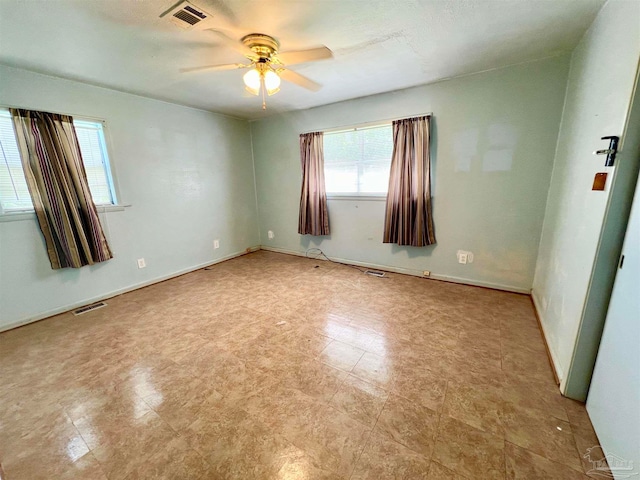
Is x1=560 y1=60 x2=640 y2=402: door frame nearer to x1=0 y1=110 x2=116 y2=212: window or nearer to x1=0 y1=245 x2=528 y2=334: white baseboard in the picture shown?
x1=0 y1=245 x2=528 y2=334: white baseboard

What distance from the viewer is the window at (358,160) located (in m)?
3.39

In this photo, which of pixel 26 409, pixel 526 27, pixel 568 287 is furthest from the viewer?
pixel 526 27

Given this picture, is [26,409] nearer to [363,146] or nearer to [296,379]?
[296,379]

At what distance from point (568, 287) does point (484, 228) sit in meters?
1.34

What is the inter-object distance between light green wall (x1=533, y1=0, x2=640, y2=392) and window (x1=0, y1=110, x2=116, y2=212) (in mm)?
4370

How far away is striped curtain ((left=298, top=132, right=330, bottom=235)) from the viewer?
3.81 m

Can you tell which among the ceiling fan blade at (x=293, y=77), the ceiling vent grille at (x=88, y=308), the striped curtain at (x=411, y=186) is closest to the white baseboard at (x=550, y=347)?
the striped curtain at (x=411, y=186)

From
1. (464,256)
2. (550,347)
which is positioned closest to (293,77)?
(464,256)

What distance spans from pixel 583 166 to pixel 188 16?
8.95ft

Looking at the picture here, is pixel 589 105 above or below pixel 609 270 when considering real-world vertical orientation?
above

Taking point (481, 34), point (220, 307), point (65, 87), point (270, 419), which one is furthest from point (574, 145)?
point (65, 87)

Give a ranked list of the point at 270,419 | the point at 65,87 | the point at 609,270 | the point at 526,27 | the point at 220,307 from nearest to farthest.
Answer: the point at 609,270 < the point at 270,419 < the point at 526,27 < the point at 65,87 < the point at 220,307

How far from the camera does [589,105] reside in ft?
5.64

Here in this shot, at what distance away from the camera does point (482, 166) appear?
9.18 ft
